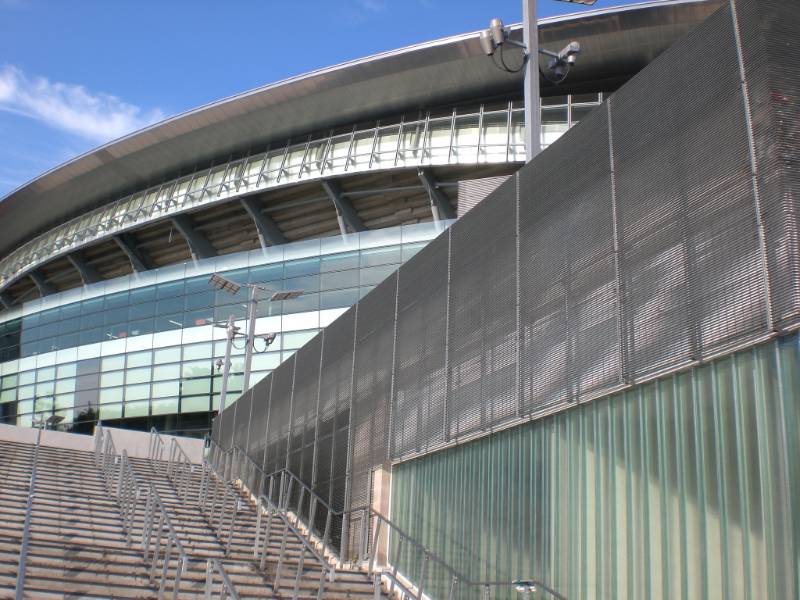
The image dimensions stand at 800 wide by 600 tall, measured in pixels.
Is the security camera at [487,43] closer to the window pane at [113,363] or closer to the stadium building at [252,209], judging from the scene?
the stadium building at [252,209]

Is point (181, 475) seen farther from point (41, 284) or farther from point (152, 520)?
point (41, 284)

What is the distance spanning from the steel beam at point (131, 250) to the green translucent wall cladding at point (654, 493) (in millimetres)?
32011

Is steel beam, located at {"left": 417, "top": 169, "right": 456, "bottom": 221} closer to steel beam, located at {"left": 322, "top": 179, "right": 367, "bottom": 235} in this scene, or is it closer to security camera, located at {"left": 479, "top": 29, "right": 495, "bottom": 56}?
steel beam, located at {"left": 322, "top": 179, "right": 367, "bottom": 235}

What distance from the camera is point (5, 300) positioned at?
4997cm

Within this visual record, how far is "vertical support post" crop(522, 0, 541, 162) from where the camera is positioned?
13993 millimetres

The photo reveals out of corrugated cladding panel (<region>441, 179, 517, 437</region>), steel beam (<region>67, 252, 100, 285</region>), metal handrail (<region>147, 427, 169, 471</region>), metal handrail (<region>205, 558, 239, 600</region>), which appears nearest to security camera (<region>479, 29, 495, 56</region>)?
corrugated cladding panel (<region>441, 179, 517, 437</region>)

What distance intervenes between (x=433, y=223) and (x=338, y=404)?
16101 mm

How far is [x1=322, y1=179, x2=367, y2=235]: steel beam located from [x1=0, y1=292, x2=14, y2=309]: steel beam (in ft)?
71.4

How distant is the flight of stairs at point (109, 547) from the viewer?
12.5 meters

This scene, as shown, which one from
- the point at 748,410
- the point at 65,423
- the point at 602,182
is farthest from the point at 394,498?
the point at 65,423

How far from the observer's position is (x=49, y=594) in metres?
11.7

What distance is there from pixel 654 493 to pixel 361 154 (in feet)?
88.1

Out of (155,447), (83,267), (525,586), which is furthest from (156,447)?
(83,267)

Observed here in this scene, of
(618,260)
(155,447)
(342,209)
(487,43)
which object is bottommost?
(618,260)
